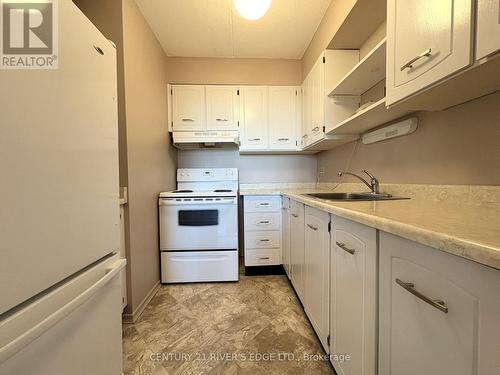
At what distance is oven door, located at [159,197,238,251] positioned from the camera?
7.30 ft

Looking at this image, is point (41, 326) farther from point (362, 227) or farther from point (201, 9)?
point (201, 9)

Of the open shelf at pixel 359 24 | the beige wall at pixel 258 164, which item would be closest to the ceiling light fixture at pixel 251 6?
the open shelf at pixel 359 24

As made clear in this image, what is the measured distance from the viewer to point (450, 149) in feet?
3.52

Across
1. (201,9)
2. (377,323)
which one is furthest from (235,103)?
(377,323)

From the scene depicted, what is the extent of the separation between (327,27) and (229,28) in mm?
936

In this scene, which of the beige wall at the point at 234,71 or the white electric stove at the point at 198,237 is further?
the beige wall at the point at 234,71


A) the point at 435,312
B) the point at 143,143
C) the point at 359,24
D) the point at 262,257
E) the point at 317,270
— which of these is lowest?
the point at 262,257

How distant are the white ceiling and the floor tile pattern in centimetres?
254

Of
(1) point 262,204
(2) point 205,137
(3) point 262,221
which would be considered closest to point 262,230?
(3) point 262,221

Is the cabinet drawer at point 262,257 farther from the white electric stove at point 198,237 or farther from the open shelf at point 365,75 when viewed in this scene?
the open shelf at point 365,75

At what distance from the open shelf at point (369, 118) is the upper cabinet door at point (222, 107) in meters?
1.25

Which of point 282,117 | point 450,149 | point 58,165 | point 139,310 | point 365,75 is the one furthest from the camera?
point 282,117

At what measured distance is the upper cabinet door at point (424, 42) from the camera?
2.32 feet

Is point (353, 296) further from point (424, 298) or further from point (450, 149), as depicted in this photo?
point (450, 149)
